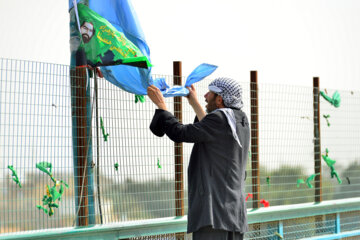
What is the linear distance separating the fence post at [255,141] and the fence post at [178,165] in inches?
46.1

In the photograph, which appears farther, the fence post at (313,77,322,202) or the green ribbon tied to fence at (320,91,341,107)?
the green ribbon tied to fence at (320,91,341,107)

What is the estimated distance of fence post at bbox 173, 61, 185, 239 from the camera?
621cm

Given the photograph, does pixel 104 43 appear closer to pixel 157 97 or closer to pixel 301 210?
pixel 157 97

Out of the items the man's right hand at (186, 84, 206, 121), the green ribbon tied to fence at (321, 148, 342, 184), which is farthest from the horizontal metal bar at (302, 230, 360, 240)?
the man's right hand at (186, 84, 206, 121)

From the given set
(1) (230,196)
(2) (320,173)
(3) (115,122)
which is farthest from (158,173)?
(2) (320,173)

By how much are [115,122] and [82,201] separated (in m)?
0.80

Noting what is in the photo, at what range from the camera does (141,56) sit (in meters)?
5.22

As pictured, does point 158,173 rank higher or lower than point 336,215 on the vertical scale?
higher

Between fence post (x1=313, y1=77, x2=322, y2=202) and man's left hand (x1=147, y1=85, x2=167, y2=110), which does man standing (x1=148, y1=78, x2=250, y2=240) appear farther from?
fence post (x1=313, y1=77, x2=322, y2=202)

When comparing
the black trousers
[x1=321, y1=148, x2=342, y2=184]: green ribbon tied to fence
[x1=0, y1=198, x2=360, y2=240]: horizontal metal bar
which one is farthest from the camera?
[x1=321, y1=148, x2=342, y2=184]: green ribbon tied to fence

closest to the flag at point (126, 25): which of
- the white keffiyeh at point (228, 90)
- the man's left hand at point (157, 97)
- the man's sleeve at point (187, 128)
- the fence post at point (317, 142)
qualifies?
the man's left hand at point (157, 97)

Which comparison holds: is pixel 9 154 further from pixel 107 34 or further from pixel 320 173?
pixel 320 173

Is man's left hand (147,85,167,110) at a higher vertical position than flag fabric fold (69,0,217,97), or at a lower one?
lower

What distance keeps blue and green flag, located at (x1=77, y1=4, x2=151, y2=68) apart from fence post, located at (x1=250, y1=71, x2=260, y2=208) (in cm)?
215
